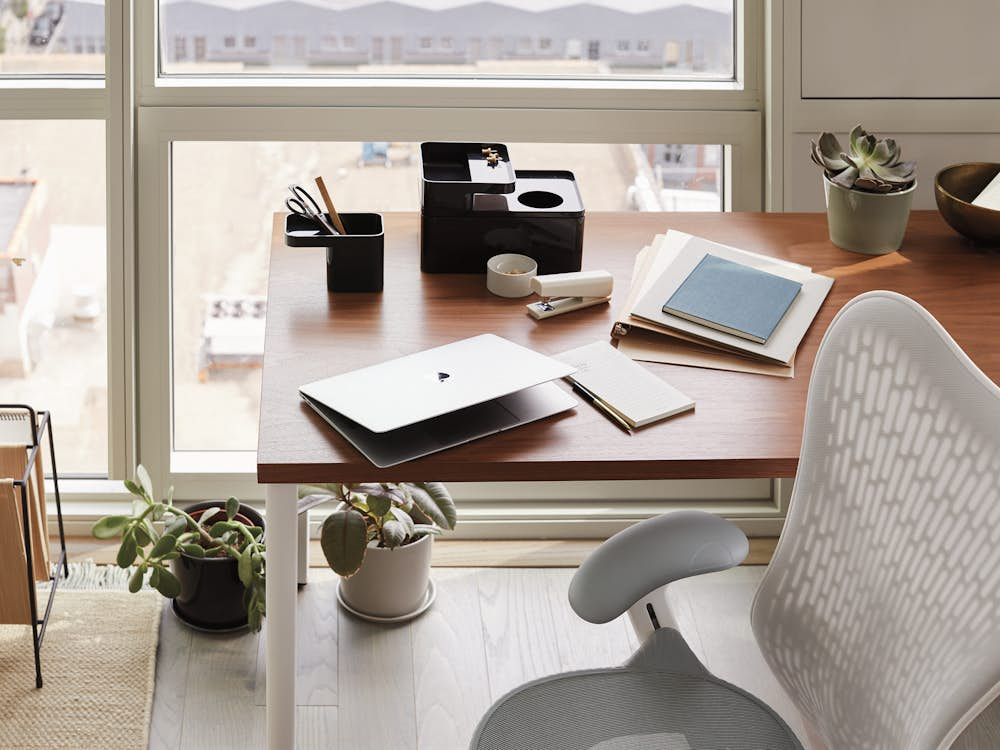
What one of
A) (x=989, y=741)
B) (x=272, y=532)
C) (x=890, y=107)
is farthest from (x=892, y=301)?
Answer: (x=890, y=107)

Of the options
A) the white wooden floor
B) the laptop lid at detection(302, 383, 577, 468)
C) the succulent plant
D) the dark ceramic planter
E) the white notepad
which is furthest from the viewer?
the dark ceramic planter

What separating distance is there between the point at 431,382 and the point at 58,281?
1.30 m

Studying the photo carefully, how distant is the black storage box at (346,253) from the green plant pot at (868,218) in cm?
76

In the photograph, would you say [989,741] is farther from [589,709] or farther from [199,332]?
[199,332]

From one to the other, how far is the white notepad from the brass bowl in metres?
0.72

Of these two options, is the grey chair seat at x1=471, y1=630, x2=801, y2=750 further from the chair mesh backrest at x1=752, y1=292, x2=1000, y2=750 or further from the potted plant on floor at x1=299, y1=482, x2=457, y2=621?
the potted plant on floor at x1=299, y1=482, x2=457, y2=621

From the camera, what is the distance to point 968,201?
216 centimetres

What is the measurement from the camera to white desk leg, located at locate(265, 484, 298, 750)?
5.04 ft

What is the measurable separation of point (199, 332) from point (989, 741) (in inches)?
70.1

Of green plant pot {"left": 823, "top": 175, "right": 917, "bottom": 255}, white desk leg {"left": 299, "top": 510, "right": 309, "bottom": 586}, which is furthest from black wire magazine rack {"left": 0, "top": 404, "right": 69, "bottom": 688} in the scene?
green plant pot {"left": 823, "top": 175, "right": 917, "bottom": 255}

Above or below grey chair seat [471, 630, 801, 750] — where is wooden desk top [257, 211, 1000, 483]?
above

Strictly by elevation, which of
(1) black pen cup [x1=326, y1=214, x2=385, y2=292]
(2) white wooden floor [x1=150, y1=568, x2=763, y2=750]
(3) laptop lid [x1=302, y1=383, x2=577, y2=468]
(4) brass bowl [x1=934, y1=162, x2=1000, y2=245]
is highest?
(4) brass bowl [x1=934, y1=162, x2=1000, y2=245]

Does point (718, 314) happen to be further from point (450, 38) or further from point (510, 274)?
point (450, 38)

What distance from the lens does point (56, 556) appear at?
Answer: 2.49 meters
